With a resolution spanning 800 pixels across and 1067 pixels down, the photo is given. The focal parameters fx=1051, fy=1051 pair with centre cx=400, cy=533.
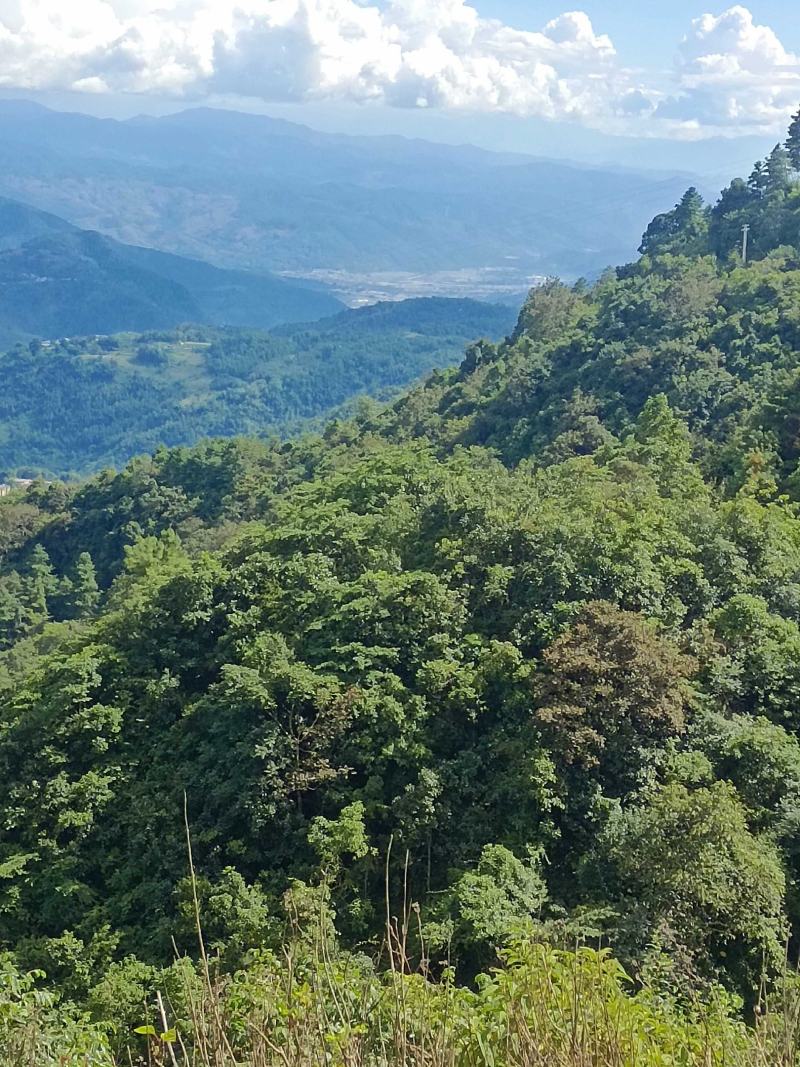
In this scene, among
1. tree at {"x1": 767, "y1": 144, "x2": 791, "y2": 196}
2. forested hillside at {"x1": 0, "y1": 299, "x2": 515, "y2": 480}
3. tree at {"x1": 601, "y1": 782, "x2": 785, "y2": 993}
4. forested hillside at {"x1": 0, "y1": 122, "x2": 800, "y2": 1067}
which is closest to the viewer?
forested hillside at {"x1": 0, "y1": 122, "x2": 800, "y2": 1067}

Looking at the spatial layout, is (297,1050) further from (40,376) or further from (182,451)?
(40,376)

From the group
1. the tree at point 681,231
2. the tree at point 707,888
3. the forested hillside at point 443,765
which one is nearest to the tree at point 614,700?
the forested hillside at point 443,765

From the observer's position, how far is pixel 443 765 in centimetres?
1276

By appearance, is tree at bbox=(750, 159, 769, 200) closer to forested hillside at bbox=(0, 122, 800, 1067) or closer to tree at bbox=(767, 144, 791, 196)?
tree at bbox=(767, 144, 791, 196)

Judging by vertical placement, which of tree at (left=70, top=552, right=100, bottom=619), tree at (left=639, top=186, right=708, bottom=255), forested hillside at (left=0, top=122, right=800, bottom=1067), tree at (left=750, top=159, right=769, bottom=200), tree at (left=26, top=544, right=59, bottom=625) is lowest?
tree at (left=26, top=544, right=59, bottom=625)

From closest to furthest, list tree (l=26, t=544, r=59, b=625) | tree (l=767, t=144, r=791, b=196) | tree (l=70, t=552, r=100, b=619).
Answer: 1. tree (l=70, t=552, r=100, b=619)
2. tree (l=26, t=544, r=59, b=625)
3. tree (l=767, t=144, r=791, b=196)

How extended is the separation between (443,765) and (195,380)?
124 metres

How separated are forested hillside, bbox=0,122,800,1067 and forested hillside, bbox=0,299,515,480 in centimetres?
9900

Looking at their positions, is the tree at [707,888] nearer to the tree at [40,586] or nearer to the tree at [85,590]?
the tree at [85,590]

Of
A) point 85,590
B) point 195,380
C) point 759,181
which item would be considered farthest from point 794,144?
point 195,380

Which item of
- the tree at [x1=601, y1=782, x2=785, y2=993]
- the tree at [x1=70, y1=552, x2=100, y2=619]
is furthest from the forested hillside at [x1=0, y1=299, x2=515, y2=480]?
the tree at [x1=601, y1=782, x2=785, y2=993]

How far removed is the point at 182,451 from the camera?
4509 centimetres

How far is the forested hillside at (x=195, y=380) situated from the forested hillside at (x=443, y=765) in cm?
9900

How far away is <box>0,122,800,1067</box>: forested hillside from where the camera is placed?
32.0 feet
